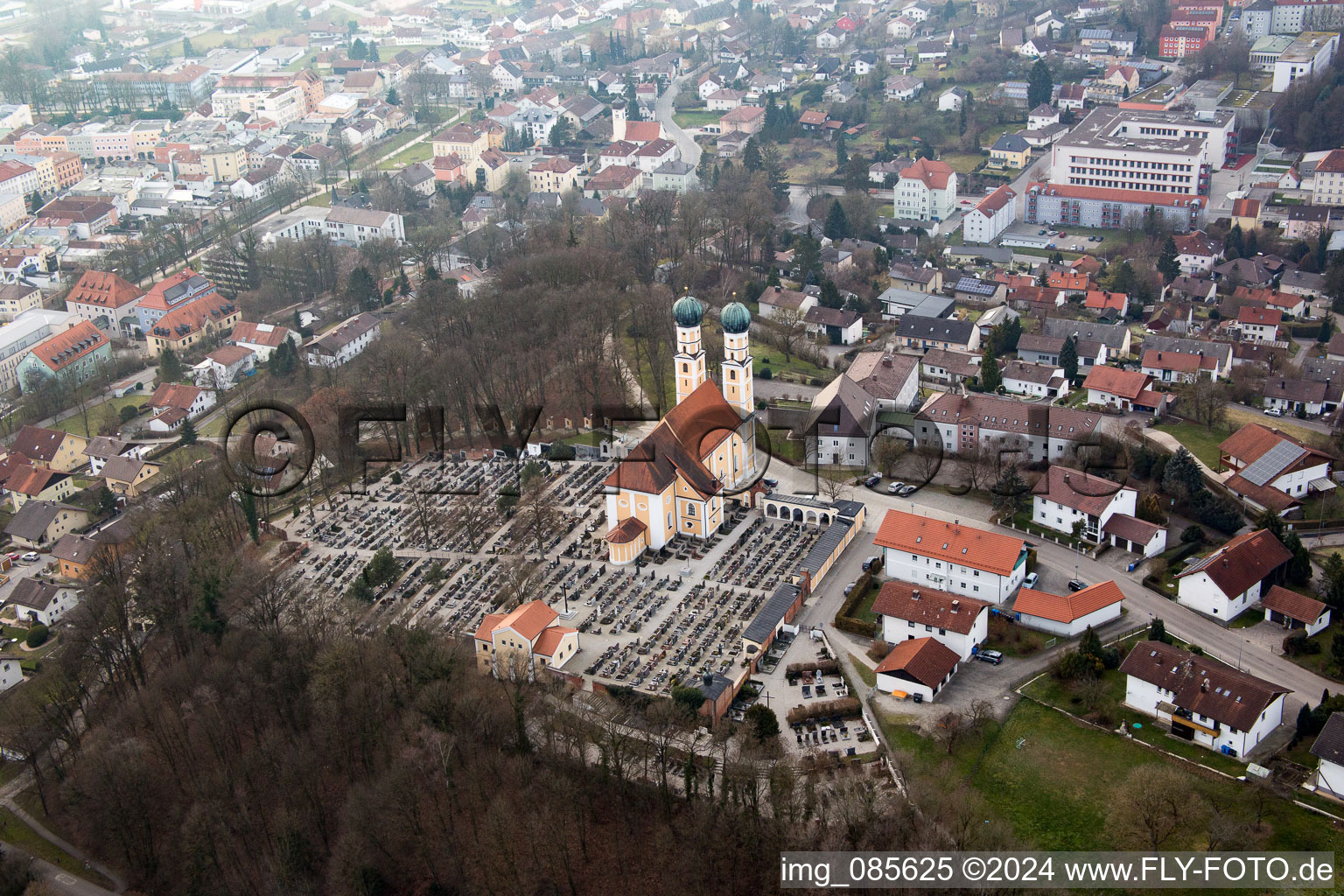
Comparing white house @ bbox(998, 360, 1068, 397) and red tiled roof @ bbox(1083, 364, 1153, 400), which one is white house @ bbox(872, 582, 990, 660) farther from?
white house @ bbox(998, 360, 1068, 397)

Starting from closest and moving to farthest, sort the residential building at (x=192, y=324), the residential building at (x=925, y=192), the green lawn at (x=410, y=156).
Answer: the residential building at (x=192, y=324)
the residential building at (x=925, y=192)
the green lawn at (x=410, y=156)

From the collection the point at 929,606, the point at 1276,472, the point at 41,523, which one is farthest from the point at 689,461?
the point at 41,523

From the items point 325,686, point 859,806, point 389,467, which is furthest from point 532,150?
point 859,806

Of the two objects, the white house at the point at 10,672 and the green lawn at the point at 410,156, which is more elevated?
the green lawn at the point at 410,156

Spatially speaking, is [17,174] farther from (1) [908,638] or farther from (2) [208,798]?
(1) [908,638]

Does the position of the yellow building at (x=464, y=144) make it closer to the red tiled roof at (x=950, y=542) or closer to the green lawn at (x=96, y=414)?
the green lawn at (x=96, y=414)

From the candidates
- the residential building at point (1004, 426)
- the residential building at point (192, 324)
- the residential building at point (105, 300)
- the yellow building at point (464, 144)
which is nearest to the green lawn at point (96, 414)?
the residential building at point (192, 324)

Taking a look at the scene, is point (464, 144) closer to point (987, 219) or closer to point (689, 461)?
point (987, 219)

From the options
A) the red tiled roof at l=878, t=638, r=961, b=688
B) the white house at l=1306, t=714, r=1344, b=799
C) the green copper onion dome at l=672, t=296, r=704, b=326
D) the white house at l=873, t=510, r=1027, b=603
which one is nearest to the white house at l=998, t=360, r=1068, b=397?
the white house at l=873, t=510, r=1027, b=603
